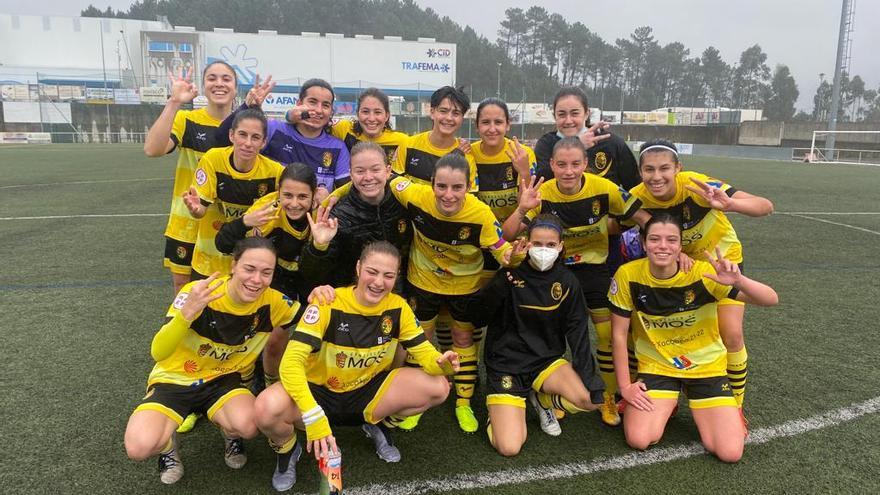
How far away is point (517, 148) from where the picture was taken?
373cm

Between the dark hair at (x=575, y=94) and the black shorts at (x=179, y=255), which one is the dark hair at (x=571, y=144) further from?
the black shorts at (x=179, y=255)

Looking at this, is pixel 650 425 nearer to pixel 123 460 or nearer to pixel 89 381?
pixel 123 460

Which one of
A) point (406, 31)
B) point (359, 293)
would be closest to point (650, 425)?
point (359, 293)

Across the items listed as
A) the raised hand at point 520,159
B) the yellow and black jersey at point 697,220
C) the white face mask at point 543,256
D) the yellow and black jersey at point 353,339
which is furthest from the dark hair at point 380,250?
the yellow and black jersey at point 697,220

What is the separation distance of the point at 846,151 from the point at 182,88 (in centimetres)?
3499

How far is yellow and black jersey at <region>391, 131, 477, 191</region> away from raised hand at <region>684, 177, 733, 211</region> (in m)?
1.44

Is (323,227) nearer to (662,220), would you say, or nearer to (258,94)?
(258,94)

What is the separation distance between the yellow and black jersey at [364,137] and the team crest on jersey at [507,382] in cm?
179

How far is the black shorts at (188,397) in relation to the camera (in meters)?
2.77

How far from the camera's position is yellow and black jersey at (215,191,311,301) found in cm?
332

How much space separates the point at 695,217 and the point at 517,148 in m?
1.20

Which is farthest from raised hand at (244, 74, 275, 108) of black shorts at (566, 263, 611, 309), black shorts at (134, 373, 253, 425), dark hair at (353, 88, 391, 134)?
black shorts at (566, 263, 611, 309)

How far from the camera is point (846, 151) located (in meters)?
29.7

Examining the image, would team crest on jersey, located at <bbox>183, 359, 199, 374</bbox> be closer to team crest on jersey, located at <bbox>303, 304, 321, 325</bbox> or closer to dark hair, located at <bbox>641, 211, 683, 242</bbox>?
team crest on jersey, located at <bbox>303, 304, 321, 325</bbox>
